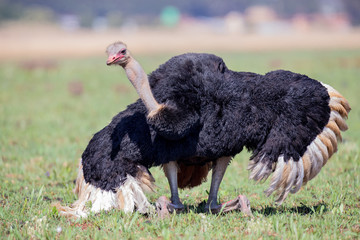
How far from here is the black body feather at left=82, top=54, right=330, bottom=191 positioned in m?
4.79

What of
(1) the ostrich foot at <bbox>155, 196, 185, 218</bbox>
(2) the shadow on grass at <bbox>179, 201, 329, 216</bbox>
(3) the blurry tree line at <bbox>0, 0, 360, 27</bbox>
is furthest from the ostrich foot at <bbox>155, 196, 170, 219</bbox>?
(3) the blurry tree line at <bbox>0, 0, 360, 27</bbox>

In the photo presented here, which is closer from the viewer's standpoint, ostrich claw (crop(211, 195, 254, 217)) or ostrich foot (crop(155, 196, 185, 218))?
ostrich foot (crop(155, 196, 185, 218))

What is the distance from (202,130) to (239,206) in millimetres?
825

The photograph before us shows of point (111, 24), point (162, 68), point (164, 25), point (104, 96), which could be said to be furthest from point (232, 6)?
point (162, 68)

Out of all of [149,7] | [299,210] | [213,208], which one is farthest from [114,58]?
[149,7]

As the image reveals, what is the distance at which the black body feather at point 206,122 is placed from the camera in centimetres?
479

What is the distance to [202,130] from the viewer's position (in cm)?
482

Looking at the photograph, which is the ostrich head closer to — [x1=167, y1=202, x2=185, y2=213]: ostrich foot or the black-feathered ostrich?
the black-feathered ostrich

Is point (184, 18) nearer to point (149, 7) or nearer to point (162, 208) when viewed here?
point (149, 7)

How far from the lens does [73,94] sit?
14.4 meters

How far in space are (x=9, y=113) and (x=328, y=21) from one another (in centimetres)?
8239

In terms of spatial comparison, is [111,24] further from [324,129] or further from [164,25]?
[324,129]

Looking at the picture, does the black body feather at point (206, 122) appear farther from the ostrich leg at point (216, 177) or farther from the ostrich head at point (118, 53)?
the ostrich head at point (118, 53)

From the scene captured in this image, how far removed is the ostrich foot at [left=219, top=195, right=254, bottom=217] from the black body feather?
0.43 m
